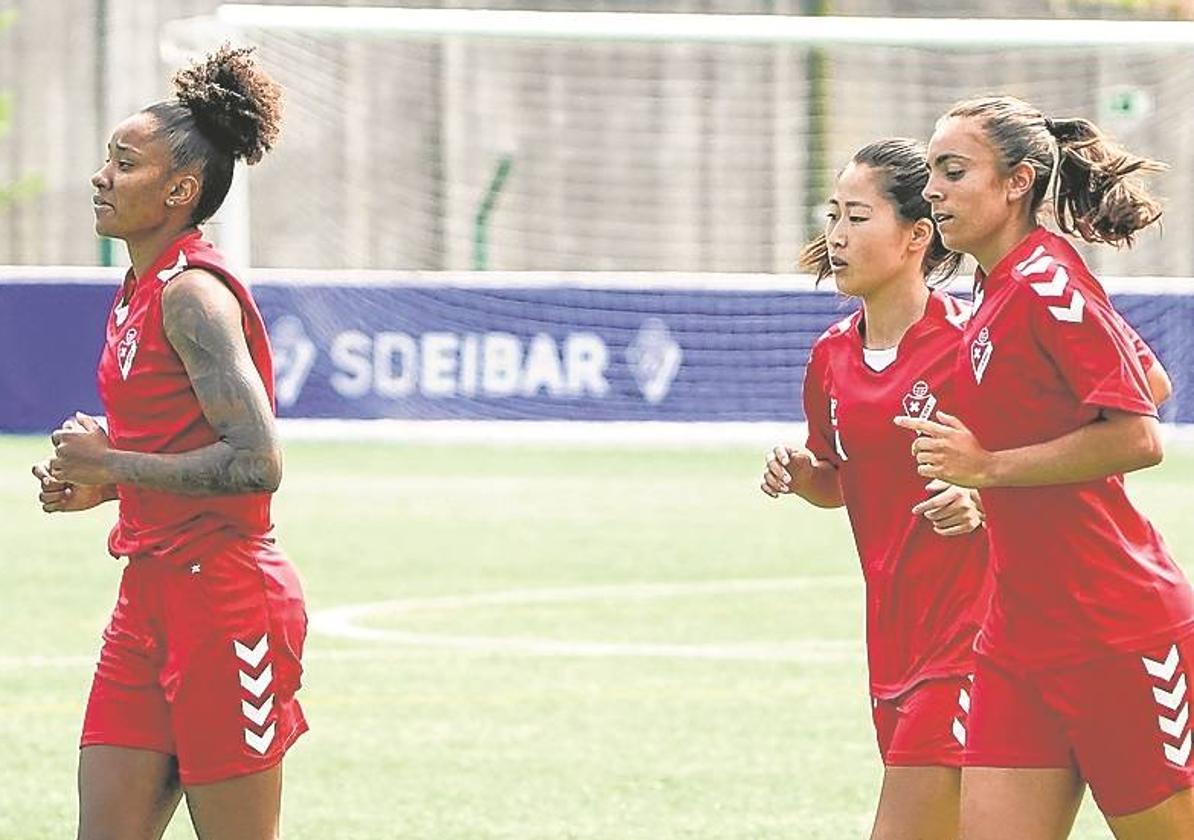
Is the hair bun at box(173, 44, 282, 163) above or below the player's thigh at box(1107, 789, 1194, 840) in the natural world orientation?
above

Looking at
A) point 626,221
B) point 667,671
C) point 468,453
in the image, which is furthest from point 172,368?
point 626,221

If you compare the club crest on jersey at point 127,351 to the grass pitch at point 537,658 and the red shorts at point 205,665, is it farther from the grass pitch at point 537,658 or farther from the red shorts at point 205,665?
the grass pitch at point 537,658

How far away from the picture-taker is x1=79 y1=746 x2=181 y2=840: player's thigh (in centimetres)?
569

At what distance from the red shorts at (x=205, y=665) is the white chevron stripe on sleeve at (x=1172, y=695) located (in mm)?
1761

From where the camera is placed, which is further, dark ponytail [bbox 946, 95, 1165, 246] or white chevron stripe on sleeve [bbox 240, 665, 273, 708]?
white chevron stripe on sleeve [bbox 240, 665, 273, 708]

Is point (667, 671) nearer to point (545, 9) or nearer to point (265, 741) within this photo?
point (265, 741)

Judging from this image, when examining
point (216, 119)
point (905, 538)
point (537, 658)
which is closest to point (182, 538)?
point (216, 119)

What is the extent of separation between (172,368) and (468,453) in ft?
52.5

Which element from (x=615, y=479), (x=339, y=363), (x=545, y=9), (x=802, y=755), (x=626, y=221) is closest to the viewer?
(x=802, y=755)

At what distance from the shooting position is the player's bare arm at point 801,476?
20.7 feet

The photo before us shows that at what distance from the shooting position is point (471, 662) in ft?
37.1

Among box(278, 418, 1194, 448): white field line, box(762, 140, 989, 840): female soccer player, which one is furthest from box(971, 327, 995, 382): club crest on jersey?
box(278, 418, 1194, 448): white field line

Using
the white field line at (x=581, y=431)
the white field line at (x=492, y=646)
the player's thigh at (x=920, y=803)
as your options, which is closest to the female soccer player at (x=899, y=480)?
the player's thigh at (x=920, y=803)

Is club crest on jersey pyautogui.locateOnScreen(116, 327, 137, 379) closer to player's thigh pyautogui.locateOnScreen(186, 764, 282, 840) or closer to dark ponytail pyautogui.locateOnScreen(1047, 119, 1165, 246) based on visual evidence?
player's thigh pyautogui.locateOnScreen(186, 764, 282, 840)
